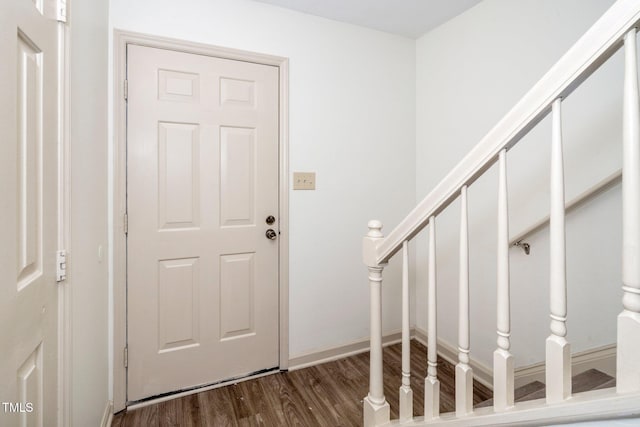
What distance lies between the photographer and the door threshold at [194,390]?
181 centimetres

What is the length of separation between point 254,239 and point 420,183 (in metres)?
1.39

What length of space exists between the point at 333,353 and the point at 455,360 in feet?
2.80

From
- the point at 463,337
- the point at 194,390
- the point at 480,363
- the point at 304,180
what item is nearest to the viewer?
the point at 463,337

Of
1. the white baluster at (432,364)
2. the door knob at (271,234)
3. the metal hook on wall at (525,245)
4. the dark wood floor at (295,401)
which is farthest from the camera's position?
the door knob at (271,234)

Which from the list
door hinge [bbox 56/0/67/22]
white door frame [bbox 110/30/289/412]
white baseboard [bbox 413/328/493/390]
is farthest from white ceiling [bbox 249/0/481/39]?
white baseboard [bbox 413/328/493/390]

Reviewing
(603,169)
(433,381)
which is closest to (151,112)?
(433,381)

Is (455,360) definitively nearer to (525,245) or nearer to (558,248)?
(525,245)

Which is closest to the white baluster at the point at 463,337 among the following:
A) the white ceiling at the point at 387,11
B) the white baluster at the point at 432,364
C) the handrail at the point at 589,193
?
the white baluster at the point at 432,364

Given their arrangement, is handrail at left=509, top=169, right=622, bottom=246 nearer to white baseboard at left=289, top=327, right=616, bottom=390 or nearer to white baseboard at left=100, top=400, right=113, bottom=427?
white baseboard at left=289, top=327, right=616, bottom=390

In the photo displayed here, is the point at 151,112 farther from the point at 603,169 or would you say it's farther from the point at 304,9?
the point at 603,169

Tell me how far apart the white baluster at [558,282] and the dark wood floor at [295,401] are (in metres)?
1.26

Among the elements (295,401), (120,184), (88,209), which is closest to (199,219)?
(120,184)

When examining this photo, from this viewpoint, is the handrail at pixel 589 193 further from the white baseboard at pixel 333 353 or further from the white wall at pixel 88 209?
the white wall at pixel 88 209

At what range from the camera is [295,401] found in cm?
185
